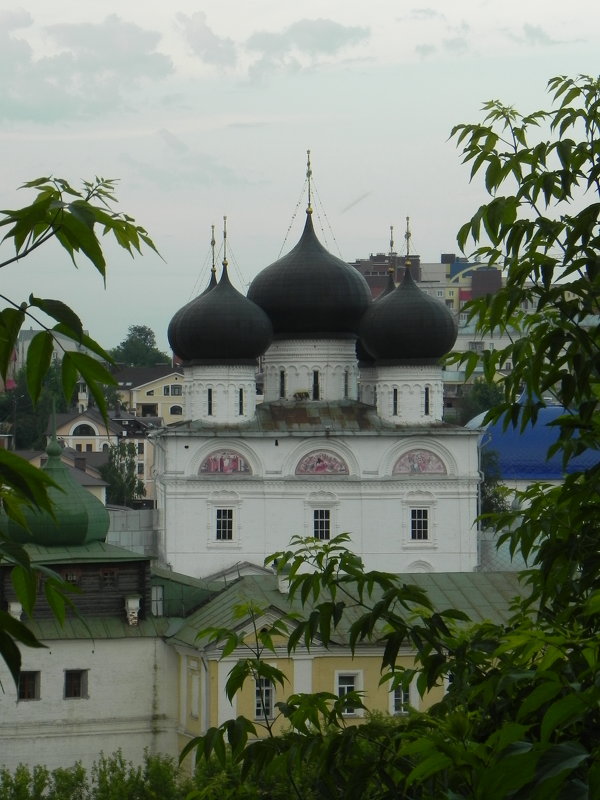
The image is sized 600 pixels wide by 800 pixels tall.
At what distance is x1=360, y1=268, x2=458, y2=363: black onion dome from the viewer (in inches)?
1352

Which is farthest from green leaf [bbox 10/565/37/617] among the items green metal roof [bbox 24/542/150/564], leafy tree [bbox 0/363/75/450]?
leafy tree [bbox 0/363/75/450]

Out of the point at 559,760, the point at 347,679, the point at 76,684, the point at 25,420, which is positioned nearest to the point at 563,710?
the point at 559,760

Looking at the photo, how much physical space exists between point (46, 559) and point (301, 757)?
16.6 metres

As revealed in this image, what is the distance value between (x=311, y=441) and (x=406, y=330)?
2997 millimetres

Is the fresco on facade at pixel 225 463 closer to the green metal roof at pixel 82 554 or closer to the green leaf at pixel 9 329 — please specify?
the green metal roof at pixel 82 554

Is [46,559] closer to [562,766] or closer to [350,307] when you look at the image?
[350,307]

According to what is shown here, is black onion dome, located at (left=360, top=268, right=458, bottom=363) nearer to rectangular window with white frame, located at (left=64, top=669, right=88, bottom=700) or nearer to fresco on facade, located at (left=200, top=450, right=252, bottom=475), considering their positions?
fresco on facade, located at (left=200, top=450, right=252, bottom=475)

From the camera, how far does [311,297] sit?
34656 millimetres

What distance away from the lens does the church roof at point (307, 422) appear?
33125 mm

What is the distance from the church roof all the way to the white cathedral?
36 mm

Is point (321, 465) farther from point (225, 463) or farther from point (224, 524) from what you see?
point (224, 524)

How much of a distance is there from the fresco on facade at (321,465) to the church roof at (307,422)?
0.47m

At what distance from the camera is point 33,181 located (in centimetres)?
405

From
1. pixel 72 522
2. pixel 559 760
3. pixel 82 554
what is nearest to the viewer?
pixel 559 760
